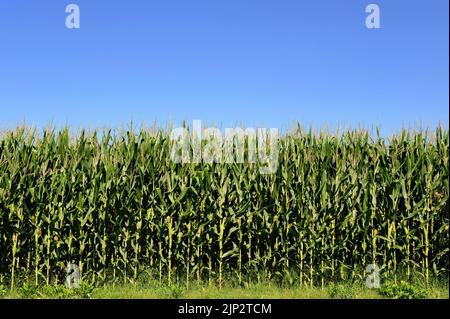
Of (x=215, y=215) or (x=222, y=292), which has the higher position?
(x=215, y=215)

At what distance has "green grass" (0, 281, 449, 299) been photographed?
867 cm

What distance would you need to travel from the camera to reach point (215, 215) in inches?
402

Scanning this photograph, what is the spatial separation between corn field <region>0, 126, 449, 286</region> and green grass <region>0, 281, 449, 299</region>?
1.58 ft

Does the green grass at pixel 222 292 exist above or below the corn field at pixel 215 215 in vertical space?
below

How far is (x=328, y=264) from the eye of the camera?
1011cm

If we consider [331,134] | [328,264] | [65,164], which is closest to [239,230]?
[328,264]

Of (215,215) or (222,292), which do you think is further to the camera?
(215,215)

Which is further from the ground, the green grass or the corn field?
the corn field

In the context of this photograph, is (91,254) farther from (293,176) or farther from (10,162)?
(293,176)

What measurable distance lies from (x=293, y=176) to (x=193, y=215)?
232 centimetres

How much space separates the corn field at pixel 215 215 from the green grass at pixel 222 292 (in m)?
0.48

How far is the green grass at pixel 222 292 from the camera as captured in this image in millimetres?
8672

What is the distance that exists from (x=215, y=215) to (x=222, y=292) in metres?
1.74

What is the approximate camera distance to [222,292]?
9125mm
